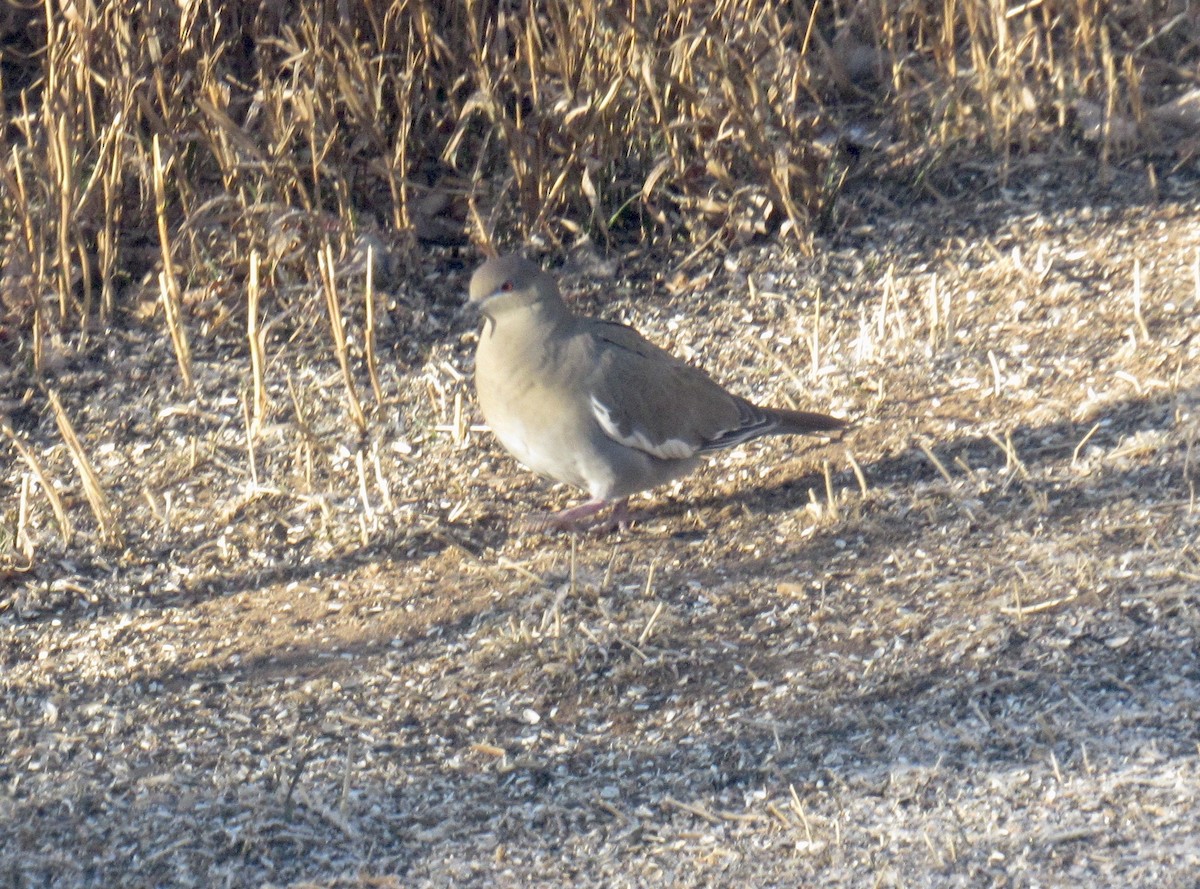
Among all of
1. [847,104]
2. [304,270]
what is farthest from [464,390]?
[847,104]

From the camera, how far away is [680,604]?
12.4 feet

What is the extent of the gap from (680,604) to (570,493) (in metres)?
0.84

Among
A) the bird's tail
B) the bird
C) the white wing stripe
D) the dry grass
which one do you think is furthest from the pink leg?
the dry grass

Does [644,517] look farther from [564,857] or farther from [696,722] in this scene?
[564,857]

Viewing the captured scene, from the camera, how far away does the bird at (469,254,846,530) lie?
Result: 413cm

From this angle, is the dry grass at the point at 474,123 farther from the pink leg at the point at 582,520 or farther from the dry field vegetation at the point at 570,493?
the pink leg at the point at 582,520

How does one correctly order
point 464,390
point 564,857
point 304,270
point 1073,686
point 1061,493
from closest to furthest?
1. point 564,857
2. point 1073,686
3. point 1061,493
4. point 464,390
5. point 304,270

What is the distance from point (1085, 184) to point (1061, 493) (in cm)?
203

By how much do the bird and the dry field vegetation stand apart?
18 cm

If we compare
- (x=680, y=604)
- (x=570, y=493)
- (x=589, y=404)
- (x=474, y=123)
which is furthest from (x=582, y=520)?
(x=474, y=123)

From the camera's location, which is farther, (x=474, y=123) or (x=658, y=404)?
(x=474, y=123)

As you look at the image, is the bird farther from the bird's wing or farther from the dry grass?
the dry grass

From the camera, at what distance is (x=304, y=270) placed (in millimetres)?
5367

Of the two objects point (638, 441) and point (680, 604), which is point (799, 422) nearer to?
point (638, 441)
